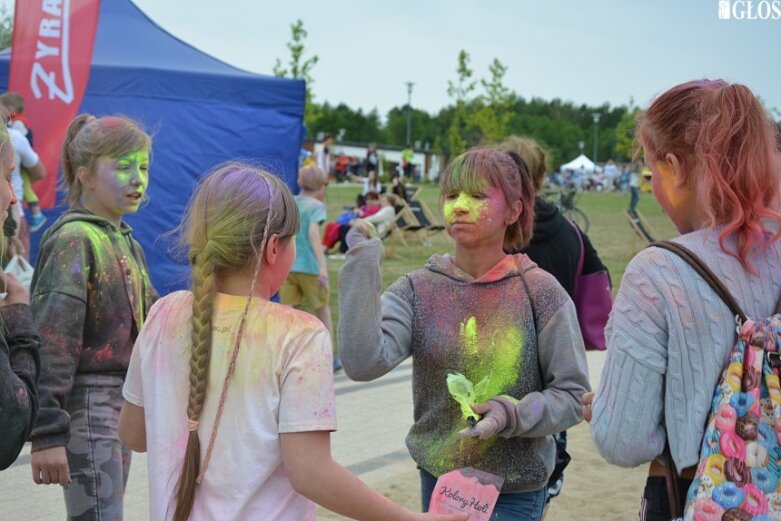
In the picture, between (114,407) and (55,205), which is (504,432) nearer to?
(114,407)

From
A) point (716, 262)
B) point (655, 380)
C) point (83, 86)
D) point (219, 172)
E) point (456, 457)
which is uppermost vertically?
point (83, 86)

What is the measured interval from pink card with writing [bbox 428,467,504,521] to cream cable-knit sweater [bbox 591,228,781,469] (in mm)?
510

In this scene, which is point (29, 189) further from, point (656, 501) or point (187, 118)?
point (656, 501)

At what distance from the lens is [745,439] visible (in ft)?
5.73

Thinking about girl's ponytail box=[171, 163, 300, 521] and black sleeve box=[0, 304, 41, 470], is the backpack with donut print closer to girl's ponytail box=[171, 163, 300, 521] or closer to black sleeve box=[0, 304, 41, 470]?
girl's ponytail box=[171, 163, 300, 521]

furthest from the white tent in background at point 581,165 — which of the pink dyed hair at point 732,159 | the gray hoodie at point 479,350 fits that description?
the pink dyed hair at point 732,159

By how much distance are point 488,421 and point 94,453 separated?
4.14ft

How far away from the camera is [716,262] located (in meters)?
1.86

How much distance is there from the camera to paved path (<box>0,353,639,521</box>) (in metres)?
4.54

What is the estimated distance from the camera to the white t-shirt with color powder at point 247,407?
185cm

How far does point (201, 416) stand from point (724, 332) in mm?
1093

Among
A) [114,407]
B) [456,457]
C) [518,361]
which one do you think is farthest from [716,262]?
[114,407]

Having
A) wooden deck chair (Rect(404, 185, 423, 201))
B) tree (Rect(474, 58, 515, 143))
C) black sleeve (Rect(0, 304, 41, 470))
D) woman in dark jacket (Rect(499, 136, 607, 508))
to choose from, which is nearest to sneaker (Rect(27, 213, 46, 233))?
woman in dark jacket (Rect(499, 136, 607, 508))

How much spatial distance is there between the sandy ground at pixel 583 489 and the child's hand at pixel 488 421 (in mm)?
2394
